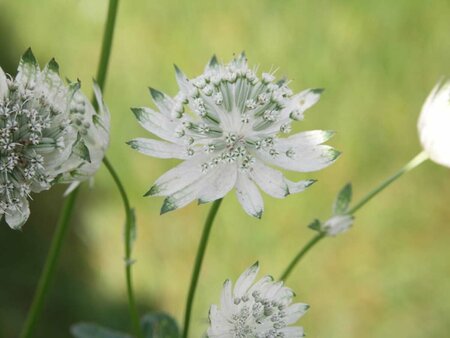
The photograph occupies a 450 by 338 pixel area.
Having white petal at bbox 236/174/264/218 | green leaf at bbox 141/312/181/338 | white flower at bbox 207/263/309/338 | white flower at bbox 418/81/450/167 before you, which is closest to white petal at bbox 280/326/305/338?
white flower at bbox 207/263/309/338

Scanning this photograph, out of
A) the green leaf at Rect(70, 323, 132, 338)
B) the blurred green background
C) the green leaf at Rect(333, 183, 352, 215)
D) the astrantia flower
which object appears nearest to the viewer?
the astrantia flower

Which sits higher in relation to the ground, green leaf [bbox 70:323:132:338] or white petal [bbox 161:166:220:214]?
white petal [bbox 161:166:220:214]

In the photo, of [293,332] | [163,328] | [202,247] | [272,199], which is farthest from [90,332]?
[272,199]

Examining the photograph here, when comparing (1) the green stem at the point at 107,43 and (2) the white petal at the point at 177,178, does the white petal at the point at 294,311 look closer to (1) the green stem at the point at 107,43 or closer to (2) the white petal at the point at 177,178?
(2) the white petal at the point at 177,178

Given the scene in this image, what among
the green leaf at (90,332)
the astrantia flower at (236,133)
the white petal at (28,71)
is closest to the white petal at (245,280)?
the astrantia flower at (236,133)

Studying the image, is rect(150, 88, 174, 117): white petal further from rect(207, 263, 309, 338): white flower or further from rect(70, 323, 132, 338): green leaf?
rect(70, 323, 132, 338): green leaf

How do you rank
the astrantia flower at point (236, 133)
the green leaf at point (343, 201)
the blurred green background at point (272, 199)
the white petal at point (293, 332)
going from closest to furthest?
the white petal at point (293, 332), the astrantia flower at point (236, 133), the green leaf at point (343, 201), the blurred green background at point (272, 199)

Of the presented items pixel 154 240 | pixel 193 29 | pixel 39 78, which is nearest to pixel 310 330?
pixel 154 240
